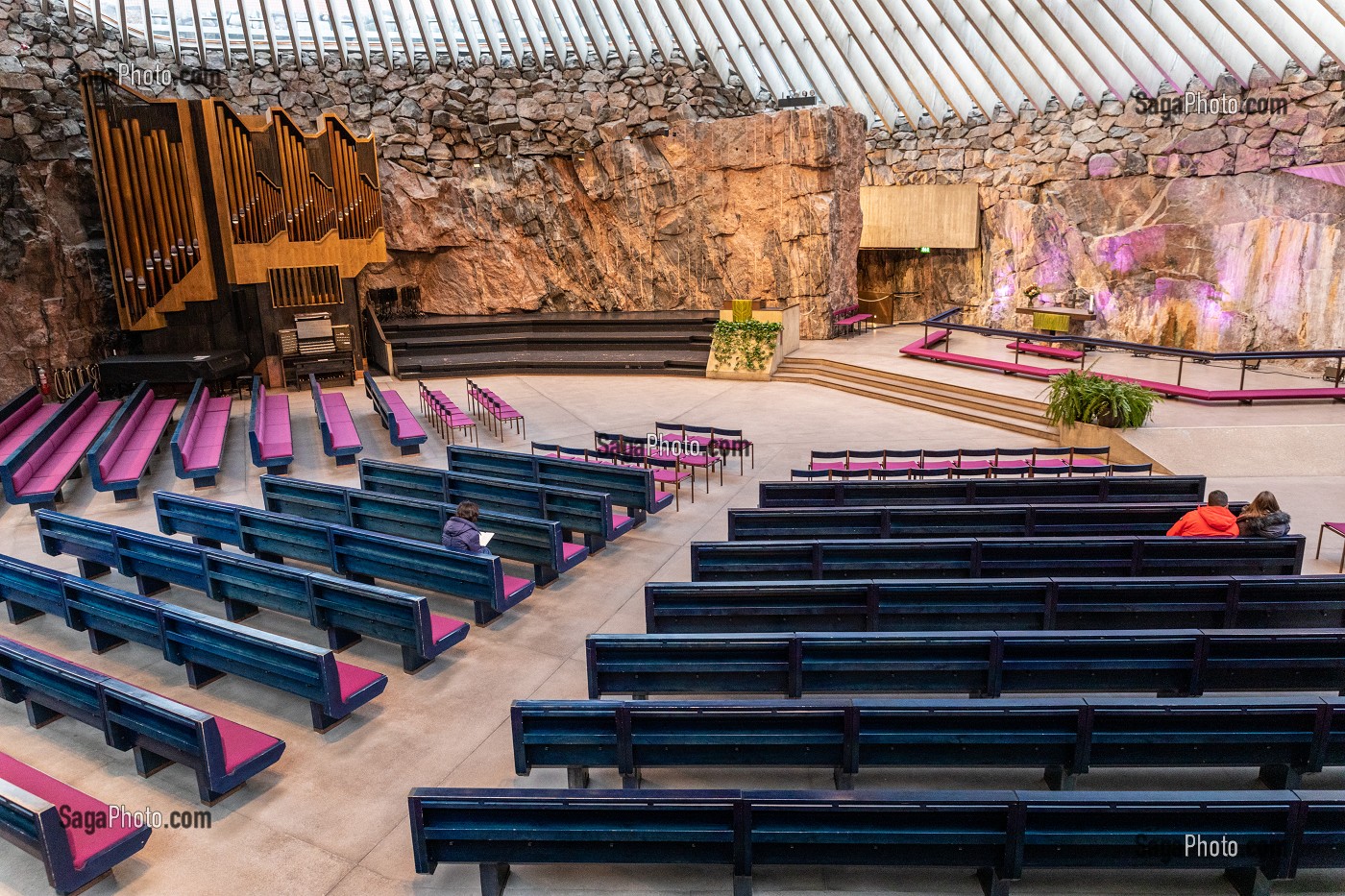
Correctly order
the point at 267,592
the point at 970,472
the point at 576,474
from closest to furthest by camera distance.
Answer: the point at 267,592, the point at 576,474, the point at 970,472

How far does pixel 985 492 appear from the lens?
7227 mm

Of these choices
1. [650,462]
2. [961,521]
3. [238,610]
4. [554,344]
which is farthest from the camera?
[554,344]

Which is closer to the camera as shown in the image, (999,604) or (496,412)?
(999,604)

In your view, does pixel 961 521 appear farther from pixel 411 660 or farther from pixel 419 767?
pixel 419 767

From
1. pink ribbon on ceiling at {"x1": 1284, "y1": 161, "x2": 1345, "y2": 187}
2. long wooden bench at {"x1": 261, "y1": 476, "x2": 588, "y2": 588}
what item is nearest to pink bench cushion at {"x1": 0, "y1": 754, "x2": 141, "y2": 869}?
long wooden bench at {"x1": 261, "y1": 476, "x2": 588, "y2": 588}

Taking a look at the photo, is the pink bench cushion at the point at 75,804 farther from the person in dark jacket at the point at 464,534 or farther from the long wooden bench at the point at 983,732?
the person in dark jacket at the point at 464,534

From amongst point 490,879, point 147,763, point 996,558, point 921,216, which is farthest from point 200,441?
point 921,216

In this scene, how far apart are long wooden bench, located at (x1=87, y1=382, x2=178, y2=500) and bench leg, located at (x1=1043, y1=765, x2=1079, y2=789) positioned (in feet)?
28.8

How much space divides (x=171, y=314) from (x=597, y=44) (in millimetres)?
10139

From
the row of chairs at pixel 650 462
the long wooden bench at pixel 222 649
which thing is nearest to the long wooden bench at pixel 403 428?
the row of chairs at pixel 650 462

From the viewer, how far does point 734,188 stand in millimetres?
18172

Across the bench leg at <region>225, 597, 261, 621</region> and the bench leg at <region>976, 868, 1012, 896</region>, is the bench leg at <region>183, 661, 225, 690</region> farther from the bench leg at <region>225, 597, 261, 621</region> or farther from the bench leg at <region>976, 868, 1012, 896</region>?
the bench leg at <region>976, 868, 1012, 896</region>

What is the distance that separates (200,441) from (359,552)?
218 inches

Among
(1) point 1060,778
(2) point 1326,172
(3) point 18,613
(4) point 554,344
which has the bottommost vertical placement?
(1) point 1060,778
